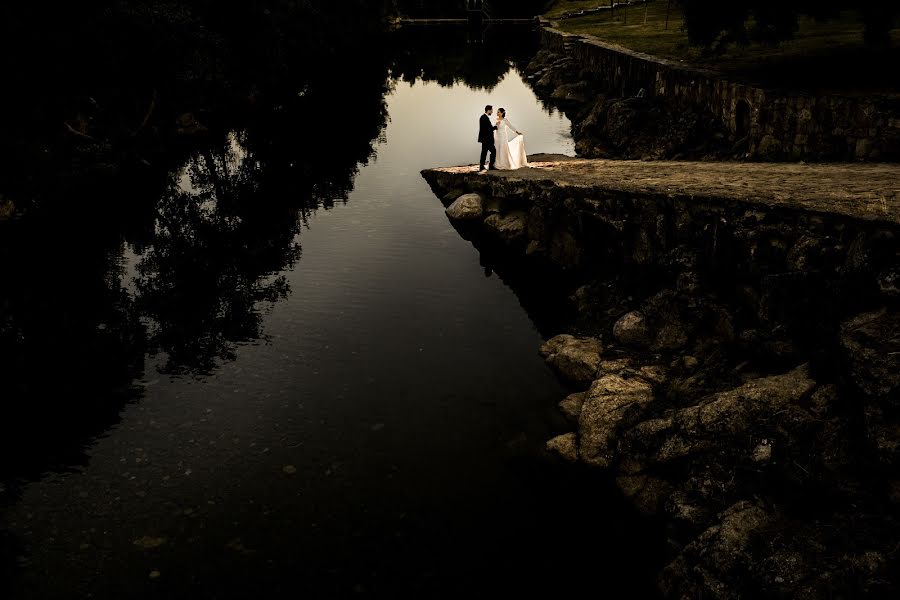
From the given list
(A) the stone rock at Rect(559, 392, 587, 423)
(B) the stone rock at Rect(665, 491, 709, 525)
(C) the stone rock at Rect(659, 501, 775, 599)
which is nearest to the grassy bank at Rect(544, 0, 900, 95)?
(A) the stone rock at Rect(559, 392, 587, 423)

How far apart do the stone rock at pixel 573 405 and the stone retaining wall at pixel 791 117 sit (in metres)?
12.9

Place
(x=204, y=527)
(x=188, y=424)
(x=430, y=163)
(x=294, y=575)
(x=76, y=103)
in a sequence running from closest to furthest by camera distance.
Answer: (x=294, y=575)
(x=204, y=527)
(x=188, y=424)
(x=76, y=103)
(x=430, y=163)

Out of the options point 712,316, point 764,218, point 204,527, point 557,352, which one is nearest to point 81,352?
point 204,527

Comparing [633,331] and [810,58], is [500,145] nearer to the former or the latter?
[633,331]

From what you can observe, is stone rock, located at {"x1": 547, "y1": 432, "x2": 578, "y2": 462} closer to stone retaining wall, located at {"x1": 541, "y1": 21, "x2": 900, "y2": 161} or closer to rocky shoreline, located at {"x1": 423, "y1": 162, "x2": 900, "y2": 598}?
rocky shoreline, located at {"x1": 423, "y1": 162, "x2": 900, "y2": 598}

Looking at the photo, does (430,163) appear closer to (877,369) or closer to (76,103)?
(76,103)

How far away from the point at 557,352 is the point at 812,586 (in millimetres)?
8903

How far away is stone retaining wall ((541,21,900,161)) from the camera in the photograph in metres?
19.9

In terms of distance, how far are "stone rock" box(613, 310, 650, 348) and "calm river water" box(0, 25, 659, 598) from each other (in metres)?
2.22

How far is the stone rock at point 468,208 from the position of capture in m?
27.2

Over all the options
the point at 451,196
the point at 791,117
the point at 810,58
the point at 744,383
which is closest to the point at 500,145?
the point at 451,196

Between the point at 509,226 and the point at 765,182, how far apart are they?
31.3 ft

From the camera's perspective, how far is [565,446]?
13.4m

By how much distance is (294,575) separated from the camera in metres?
10.8
